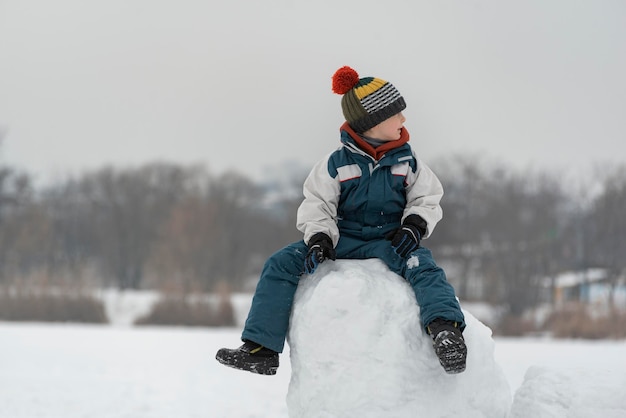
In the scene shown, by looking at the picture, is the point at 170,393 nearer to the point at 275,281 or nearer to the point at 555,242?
the point at 275,281

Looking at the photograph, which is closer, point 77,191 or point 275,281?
point 275,281

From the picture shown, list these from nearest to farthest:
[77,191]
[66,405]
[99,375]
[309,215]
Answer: [309,215] → [66,405] → [99,375] → [77,191]

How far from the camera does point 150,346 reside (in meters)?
13.4

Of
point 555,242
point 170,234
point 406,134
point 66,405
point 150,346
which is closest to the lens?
point 406,134

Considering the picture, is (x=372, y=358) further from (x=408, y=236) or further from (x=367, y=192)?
(x=367, y=192)

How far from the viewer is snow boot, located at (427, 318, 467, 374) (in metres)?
2.81

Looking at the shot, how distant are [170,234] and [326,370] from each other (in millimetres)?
25922

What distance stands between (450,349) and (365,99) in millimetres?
1277

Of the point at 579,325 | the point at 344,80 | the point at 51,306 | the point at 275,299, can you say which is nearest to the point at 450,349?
the point at 275,299

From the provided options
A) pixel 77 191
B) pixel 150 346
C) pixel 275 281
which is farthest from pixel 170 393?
pixel 77 191

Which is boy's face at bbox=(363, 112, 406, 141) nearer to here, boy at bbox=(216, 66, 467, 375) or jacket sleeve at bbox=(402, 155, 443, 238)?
boy at bbox=(216, 66, 467, 375)

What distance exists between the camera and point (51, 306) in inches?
778

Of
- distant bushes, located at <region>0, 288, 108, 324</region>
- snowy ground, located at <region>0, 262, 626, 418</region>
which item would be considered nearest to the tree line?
distant bushes, located at <region>0, 288, 108, 324</region>

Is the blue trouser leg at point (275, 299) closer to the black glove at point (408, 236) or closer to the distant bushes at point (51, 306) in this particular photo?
the black glove at point (408, 236)
